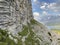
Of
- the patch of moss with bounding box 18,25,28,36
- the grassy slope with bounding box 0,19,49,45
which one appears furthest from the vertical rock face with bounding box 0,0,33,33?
the grassy slope with bounding box 0,19,49,45

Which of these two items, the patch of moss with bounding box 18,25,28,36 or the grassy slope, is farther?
the patch of moss with bounding box 18,25,28,36

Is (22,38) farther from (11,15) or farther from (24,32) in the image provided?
(11,15)

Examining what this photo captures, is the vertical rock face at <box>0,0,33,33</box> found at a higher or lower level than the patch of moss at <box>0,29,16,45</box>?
higher

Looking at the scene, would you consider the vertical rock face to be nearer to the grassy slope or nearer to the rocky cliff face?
the rocky cliff face

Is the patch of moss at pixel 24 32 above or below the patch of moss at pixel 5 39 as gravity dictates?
below

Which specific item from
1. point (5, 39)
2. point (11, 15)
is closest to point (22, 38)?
point (11, 15)

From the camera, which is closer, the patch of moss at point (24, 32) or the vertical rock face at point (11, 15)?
the vertical rock face at point (11, 15)

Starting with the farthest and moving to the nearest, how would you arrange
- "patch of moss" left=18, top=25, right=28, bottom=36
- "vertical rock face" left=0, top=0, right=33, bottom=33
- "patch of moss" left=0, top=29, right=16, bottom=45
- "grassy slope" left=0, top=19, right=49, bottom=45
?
"patch of moss" left=18, top=25, right=28, bottom=36 → "vertical rock face" left=0, top=0, right=33, bottom=33 → "grassy slope" left=0, top=19, right=49, bottom=45 → "patch of moss" left=0, top=29, right=16, bottom=45

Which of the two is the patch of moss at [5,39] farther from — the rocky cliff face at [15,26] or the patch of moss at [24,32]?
the patch of moss at [24,32]

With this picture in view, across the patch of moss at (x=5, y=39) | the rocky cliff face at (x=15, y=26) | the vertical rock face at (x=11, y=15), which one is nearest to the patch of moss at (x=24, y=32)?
the rocky cliff face at (x=15, y=26)

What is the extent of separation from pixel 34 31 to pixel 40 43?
2.21 metres

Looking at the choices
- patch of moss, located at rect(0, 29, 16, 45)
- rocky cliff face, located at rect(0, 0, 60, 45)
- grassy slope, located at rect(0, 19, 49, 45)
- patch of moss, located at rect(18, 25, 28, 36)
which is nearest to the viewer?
patch of moss, located at rect(0, 29, 16, 45)

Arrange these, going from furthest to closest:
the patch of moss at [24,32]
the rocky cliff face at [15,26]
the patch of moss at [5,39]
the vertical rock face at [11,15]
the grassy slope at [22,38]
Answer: the patch of moss at [24,32], the vertical rock face at [11,15], the rocky cliff face at [15,26], the grassy slope at [22,38], the patch of moss at [5,39]

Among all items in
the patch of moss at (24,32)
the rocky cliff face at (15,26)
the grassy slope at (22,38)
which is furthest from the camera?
the patch of moss at (24,32)
